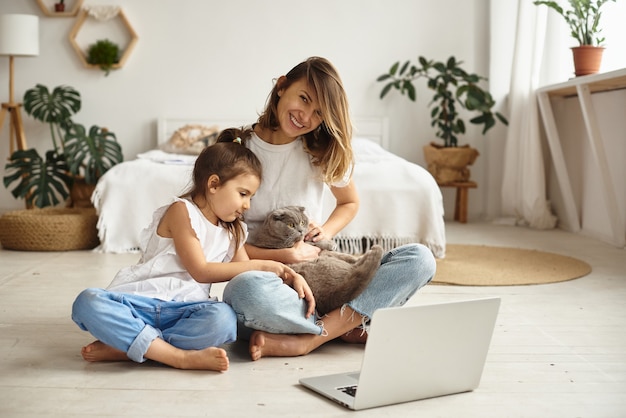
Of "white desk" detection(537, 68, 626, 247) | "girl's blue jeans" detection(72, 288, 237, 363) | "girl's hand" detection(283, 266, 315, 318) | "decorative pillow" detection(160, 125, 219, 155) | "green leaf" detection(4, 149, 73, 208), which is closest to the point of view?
"girl's blue jeans" detection(72, 288, 237, 363)

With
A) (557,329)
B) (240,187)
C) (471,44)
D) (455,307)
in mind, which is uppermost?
(471,44)

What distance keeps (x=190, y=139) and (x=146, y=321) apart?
2872 mm

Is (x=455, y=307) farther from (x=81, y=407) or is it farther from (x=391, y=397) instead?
(x=81, y=407)

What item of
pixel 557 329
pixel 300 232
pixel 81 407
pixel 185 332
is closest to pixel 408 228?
pixel 557 329

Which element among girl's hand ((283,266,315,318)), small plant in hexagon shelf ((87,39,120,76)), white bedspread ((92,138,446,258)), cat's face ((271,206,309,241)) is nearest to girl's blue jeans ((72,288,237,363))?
girl's hand ((283,266,315,318))

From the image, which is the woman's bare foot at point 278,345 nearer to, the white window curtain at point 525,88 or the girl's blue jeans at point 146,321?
the girl's blue jeans at point 146,321

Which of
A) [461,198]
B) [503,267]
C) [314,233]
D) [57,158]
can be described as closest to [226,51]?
[57,158]

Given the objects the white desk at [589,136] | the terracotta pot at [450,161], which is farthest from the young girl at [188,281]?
the terracotta pot at [450,161]

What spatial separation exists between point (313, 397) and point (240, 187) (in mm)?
548

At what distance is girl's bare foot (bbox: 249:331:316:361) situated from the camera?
1941 millimetres

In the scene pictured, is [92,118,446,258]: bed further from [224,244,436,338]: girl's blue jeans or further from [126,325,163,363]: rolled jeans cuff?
[126,325,163,363]: rolled jeans cuff

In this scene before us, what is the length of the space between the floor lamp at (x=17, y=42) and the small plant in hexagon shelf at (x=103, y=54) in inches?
13.4

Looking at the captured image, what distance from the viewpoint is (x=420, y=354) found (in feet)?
5.28

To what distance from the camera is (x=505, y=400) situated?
169cm
